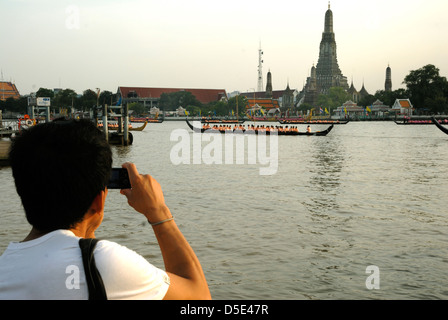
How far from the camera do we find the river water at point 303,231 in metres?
6.71

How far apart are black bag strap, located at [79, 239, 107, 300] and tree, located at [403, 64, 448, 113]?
314 feet

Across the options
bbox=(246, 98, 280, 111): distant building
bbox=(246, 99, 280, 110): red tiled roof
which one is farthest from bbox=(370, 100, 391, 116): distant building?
bbox=(246, 99, 280, 110): red tiled roof

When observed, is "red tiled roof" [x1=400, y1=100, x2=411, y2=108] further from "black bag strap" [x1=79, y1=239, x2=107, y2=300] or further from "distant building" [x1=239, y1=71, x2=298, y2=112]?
"black bag strap" [x1=79, y1=239, x2=107, y2=300]

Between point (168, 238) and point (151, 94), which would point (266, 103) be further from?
point (168, 238)

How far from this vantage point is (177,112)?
467 ft

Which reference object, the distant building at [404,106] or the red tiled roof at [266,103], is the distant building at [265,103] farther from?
the distant building at [404,106]

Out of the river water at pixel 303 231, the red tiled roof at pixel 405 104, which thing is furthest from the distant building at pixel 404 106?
the river water at pixel 303 231

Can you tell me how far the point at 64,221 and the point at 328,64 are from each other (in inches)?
6342

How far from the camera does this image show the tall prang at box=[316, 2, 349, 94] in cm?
15438

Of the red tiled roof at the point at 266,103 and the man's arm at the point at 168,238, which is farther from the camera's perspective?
the red tiled roof at the point at 266,103

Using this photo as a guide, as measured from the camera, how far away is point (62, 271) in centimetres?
136

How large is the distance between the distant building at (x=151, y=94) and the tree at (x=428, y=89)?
72.8 m

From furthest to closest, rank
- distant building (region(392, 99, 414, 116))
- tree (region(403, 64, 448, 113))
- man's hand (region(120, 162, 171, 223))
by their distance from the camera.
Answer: distant building (region(392, 99, 414, 116)) → tree (region(403, 64, 448, 113)) → man's hand (region(120, 162, 171, 223))
